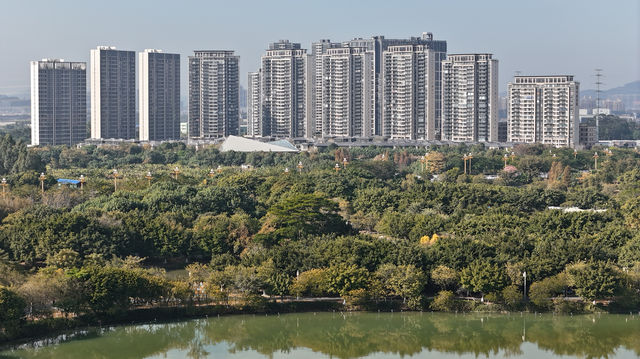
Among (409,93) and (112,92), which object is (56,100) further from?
(409,93)

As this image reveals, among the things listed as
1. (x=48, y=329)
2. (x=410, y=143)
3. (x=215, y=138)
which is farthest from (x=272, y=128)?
(x=48, y=329)

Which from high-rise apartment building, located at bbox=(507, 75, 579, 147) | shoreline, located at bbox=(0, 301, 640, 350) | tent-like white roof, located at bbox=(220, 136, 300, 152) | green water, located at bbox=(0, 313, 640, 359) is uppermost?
high-rise apartment building, located at bbox=(507, 75, 579, 147)

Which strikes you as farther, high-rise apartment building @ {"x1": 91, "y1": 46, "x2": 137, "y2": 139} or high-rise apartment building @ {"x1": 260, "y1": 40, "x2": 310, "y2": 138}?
high-rise apartment building @ {"x1": 260, "y1": 40, "x2": 310, "y2": 138}

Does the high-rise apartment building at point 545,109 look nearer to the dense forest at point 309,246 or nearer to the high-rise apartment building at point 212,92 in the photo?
the high-rise apartment building at point 212,92

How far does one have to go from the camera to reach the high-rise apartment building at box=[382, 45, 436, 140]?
4041 centimetres

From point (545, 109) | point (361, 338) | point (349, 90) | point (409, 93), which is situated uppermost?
point (349, 90)

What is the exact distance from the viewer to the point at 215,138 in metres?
44.6

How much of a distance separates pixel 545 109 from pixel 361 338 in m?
28.0

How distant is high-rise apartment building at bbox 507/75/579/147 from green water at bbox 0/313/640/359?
2592cm

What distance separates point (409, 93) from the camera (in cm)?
4069

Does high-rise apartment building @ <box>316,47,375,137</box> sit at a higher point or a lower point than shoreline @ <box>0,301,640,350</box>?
higher

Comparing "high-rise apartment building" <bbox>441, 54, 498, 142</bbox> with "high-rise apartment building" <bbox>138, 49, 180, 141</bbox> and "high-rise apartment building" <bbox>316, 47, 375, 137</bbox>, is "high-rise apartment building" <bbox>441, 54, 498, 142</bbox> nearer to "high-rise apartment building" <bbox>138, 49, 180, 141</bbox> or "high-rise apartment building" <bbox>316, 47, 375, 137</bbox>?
"high-rise apartment building" <bbox>316, 47, 375, 137</bbox>

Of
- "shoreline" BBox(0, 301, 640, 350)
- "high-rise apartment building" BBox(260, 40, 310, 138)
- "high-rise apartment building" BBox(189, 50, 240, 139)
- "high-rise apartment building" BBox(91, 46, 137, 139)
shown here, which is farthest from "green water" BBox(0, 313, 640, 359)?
"high-rise apartment building" BBox(189, 50, 240, 139)

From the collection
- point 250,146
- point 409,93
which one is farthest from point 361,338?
point 409,93
